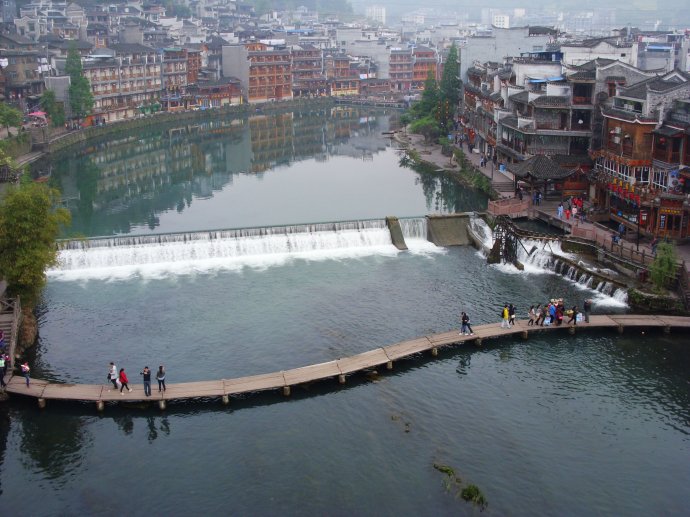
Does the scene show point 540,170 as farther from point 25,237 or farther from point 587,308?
point 25,237

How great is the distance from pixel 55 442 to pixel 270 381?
11.2 metres

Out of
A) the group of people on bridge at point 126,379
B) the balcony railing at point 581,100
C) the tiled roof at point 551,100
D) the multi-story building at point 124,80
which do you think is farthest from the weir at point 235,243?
the multi-story building at point 124,80

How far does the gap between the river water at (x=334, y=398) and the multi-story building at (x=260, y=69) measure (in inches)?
4564

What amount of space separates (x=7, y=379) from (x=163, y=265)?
21887 millimetres

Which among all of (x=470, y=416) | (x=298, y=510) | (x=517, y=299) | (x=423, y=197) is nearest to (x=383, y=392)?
(x=470, y=416)

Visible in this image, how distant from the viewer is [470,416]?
4088 cm

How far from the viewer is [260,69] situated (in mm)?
178750

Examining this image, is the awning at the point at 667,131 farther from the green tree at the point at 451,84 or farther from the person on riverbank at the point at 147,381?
the green tree at the point at 451,84

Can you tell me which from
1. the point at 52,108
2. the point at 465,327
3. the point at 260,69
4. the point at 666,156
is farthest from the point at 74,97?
the point at 465,327

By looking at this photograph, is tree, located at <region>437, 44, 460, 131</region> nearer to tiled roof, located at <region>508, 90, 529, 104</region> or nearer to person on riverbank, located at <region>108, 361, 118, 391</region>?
tiled roof, located at <region>508, 90, 529, 104</region>

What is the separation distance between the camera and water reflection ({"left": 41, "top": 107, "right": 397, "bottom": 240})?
87938mm

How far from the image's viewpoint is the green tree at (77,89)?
129250 mm

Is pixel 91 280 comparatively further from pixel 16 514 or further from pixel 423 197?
pixel 423 197

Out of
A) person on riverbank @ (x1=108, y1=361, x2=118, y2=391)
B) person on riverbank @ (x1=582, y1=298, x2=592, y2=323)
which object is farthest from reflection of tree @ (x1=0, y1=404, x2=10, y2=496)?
person on riverbank @ (x1=582, y1=298, x2=592, y2=323)
